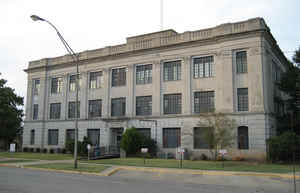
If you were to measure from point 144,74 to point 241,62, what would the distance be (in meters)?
12.5

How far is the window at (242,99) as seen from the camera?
32.2 metres

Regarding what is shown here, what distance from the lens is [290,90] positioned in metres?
34.9

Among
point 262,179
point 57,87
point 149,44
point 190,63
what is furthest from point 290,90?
point 57,87

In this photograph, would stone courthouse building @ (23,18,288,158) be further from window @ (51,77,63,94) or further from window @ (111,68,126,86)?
window @ (51,77,63,94)

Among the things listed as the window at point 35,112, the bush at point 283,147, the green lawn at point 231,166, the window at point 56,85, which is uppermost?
the window at point 56,85

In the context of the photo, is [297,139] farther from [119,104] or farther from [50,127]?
[50,127]

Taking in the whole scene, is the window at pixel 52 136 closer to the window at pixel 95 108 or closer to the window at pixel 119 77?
the window at pixel 95 108

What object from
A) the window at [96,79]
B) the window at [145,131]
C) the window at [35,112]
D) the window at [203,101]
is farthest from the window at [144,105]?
the window at [35,112]

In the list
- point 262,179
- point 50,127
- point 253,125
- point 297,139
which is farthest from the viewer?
point 50,127

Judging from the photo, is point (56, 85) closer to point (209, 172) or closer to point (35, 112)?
point (35, 112)

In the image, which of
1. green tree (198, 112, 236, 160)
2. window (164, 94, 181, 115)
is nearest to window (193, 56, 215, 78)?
window (164, 94, 181, 115)

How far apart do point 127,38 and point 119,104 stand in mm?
9383

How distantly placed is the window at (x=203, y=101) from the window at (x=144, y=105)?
20.4 feet

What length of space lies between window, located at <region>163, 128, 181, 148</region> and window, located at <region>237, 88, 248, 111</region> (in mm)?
7758
